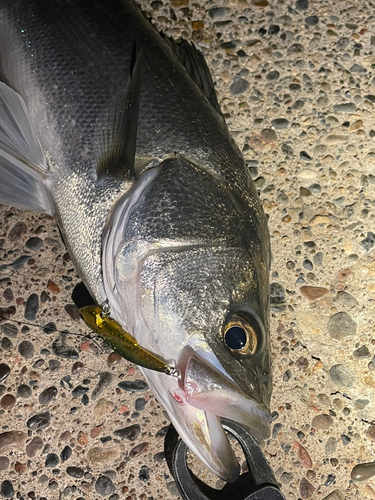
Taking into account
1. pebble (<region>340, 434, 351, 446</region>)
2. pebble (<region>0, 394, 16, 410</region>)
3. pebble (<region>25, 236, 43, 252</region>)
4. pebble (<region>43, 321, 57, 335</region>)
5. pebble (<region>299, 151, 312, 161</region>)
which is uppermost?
pebble (<region>25, 236, 43, 252</region>)

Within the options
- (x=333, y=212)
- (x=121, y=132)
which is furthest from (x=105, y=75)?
(x=333, y=212)

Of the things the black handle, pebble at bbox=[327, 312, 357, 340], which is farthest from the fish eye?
pebble at bbox=[327, 312, 357, 340]

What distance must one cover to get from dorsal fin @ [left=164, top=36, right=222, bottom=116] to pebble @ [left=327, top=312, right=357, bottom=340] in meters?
1.07

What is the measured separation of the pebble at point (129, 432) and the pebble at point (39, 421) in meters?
0.29

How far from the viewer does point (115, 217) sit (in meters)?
1.81

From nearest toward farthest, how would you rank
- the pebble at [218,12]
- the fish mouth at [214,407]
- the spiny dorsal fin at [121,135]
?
1. the fish mouth at [214,407]
2. the spiny dorsal fin at [121,135]
3. the pebble at [218,12]

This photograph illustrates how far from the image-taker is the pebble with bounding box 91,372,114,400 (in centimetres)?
220

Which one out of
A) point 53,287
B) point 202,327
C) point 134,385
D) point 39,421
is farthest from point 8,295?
point 202,327

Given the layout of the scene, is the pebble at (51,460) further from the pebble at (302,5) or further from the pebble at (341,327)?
the pebble at (302,5)

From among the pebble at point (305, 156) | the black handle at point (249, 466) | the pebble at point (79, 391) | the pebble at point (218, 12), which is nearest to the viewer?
the black handle at point (249, 466)

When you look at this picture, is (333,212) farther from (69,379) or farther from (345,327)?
(69,379)

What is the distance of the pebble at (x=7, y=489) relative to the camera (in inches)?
82.1

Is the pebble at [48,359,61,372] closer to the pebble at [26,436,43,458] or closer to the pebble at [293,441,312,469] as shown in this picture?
the pebble at [26,436,43,458]

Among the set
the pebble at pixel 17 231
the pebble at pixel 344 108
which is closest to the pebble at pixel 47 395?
the pebble at pixel 17 231
